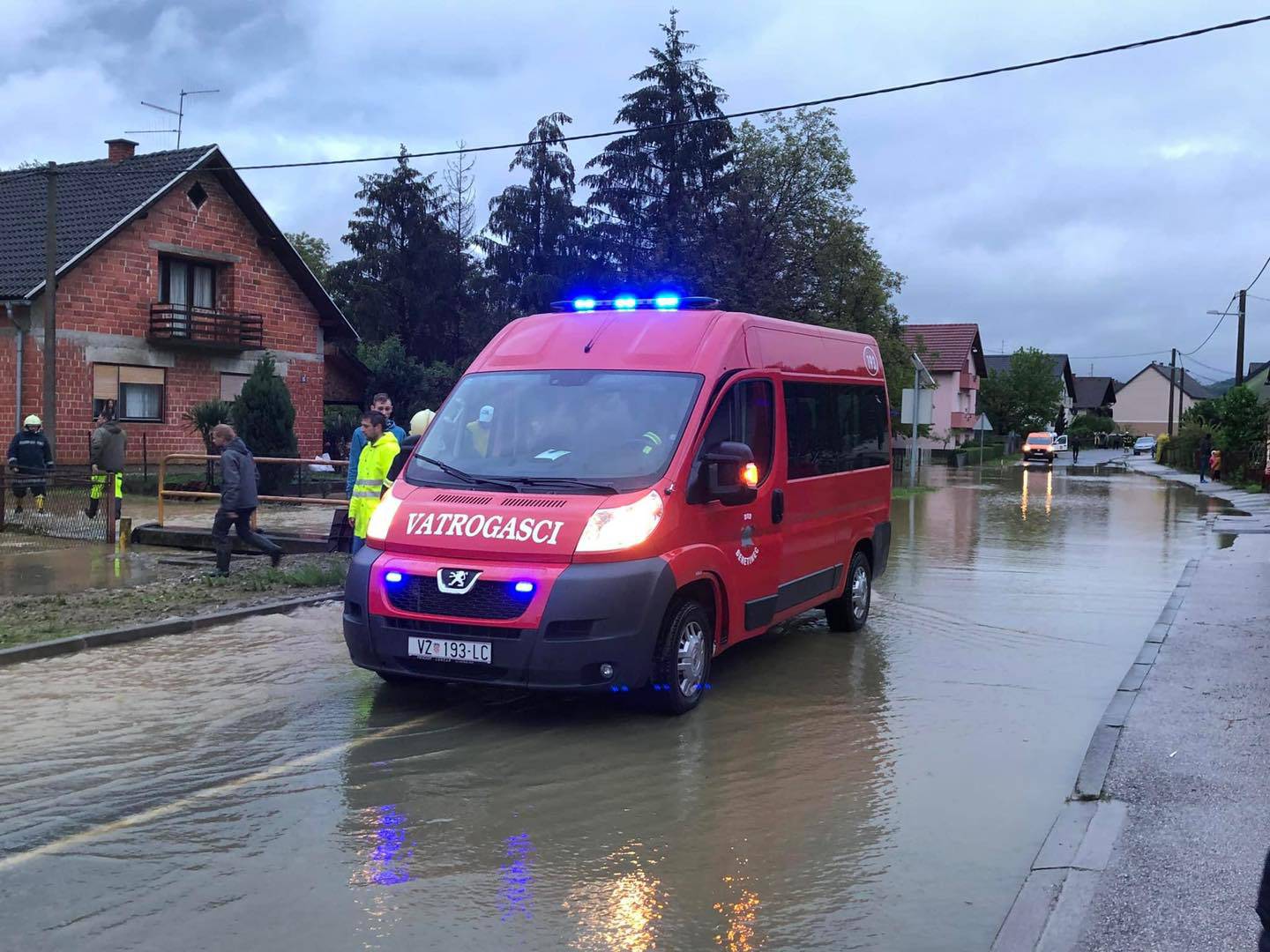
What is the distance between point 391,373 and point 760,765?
3512cm

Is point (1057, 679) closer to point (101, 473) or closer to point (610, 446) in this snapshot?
point (610, 446)

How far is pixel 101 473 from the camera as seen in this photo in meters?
16.4

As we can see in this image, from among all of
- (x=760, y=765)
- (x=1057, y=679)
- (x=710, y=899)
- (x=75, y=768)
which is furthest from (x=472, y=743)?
(x=1057, y=679)

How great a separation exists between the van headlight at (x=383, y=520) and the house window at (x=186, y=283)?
2651 centimetres

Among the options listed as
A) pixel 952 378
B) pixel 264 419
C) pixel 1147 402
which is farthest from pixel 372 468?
pixel 1147 402

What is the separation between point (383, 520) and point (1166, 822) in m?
4.41

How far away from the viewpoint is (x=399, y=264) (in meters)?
55.8

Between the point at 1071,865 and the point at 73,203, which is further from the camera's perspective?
the point at 73,203

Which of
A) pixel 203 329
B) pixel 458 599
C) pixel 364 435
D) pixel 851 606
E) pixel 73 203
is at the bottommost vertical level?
pixel 851 606

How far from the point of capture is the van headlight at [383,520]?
23.4 ft

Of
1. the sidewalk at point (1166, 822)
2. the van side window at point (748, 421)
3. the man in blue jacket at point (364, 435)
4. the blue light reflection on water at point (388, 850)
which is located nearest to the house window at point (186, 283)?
the man in blue jacket at point (364, 435)

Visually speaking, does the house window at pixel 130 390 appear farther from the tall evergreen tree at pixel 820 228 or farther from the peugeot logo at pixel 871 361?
the peugeot logo at pixel 871 361

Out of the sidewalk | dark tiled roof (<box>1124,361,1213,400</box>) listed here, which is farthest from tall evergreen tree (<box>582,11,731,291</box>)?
dark tiled roof (<box>1124,361,1213,400</box>)

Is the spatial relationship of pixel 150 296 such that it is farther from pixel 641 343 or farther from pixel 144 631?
pixel 641 343
